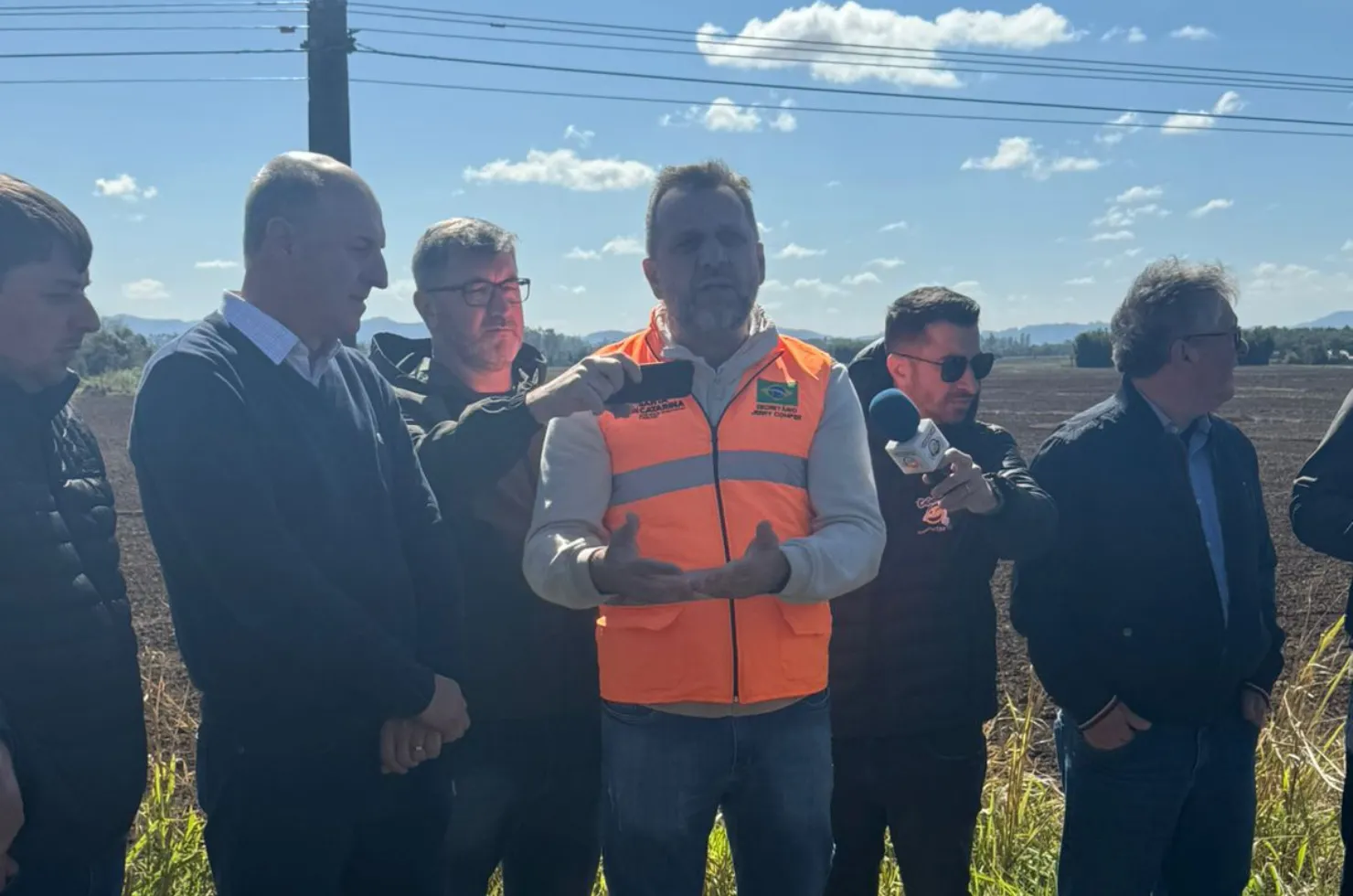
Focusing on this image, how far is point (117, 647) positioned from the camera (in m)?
2.46

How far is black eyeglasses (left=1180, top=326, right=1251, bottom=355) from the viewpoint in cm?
301

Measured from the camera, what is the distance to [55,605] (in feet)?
7.55

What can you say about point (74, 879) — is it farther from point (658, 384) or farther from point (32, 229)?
point (658, 384)

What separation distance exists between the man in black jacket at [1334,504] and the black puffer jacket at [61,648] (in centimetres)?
320

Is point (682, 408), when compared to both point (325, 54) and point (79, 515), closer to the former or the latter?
point (79, 515)

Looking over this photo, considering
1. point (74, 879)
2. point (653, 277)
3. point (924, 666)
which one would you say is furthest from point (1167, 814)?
point (74, 879)

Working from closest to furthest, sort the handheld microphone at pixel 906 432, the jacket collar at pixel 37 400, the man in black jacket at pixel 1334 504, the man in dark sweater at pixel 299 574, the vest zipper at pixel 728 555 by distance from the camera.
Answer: the man in dark sweater at pixel 299 574 < the jacket collar at pixel 37 400 < the vest zipper at pixel 728 555 < the handheld microphone at pixel 906 432 < the man in black jacket at pixel 1334 504

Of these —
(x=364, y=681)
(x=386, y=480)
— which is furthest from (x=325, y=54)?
(x=364, y=681)

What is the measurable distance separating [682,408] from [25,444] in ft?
4.86

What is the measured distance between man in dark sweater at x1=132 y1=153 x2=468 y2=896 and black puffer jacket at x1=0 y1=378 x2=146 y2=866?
0.21 metres

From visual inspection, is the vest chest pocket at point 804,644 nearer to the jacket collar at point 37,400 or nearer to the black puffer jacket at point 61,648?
the black puffer jacket at point 61,648

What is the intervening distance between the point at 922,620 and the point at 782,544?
73cm

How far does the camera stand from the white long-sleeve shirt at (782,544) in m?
2.46

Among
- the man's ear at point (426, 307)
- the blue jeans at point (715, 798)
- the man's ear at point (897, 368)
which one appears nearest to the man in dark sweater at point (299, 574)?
the blue jeans at point (715, 798)
